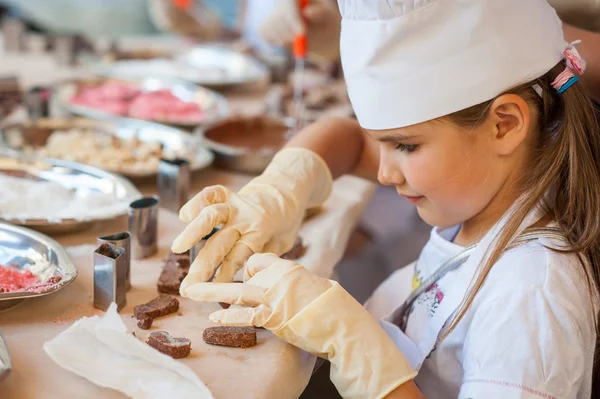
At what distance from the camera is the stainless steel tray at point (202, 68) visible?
2945mm

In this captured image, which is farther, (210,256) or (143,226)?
(143,226)

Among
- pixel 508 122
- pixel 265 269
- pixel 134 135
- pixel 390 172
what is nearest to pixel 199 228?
pixel 265 269

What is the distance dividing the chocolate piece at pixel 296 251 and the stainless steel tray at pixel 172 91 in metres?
0.82

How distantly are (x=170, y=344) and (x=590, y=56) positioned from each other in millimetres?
1195

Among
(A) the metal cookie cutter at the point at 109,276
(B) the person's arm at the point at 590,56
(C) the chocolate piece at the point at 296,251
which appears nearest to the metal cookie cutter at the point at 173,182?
(C) the chocolate piece at the point at 296,251

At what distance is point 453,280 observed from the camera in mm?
1362

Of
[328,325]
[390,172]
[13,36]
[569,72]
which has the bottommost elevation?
[328,325]

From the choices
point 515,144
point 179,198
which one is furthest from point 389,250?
point 515,144

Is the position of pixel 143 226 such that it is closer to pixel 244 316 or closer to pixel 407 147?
pixel 244 316

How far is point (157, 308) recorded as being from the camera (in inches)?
46.5

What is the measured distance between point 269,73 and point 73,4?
4293 millimetres

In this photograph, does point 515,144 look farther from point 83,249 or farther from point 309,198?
point 83,249

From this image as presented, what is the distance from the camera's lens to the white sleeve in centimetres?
106

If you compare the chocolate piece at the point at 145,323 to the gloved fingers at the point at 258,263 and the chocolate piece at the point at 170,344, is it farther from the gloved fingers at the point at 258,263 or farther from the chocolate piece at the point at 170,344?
the gloved fingers at the point at 258,263
